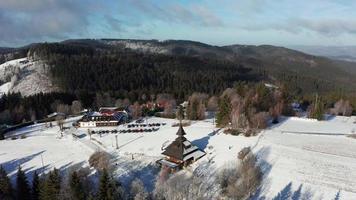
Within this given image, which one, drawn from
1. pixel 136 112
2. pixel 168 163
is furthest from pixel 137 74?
pixel 168 163

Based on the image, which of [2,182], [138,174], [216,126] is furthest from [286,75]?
[2,182]

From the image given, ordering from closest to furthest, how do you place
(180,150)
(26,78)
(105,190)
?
(105,190), (180,150), (26,78)

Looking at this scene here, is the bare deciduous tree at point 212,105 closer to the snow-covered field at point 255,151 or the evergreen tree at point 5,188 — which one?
the snow-covered field at point 255,151

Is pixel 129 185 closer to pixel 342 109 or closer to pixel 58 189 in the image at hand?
pixel 58 189

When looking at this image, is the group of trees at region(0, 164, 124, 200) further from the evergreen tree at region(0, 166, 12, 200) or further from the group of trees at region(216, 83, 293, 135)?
the group of trees at region(216, 83, 293, 135)

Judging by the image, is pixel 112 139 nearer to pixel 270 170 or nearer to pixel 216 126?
pixel 216 126

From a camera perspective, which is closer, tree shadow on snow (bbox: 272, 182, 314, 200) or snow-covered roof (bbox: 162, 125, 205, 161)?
tree shadow on snow (bbox: 272, 182, 314, 200)

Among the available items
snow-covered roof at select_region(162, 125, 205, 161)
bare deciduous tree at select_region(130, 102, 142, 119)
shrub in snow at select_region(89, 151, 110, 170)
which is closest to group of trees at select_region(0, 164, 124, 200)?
shrub in snow at select_region(89, 151, 110, 170)
